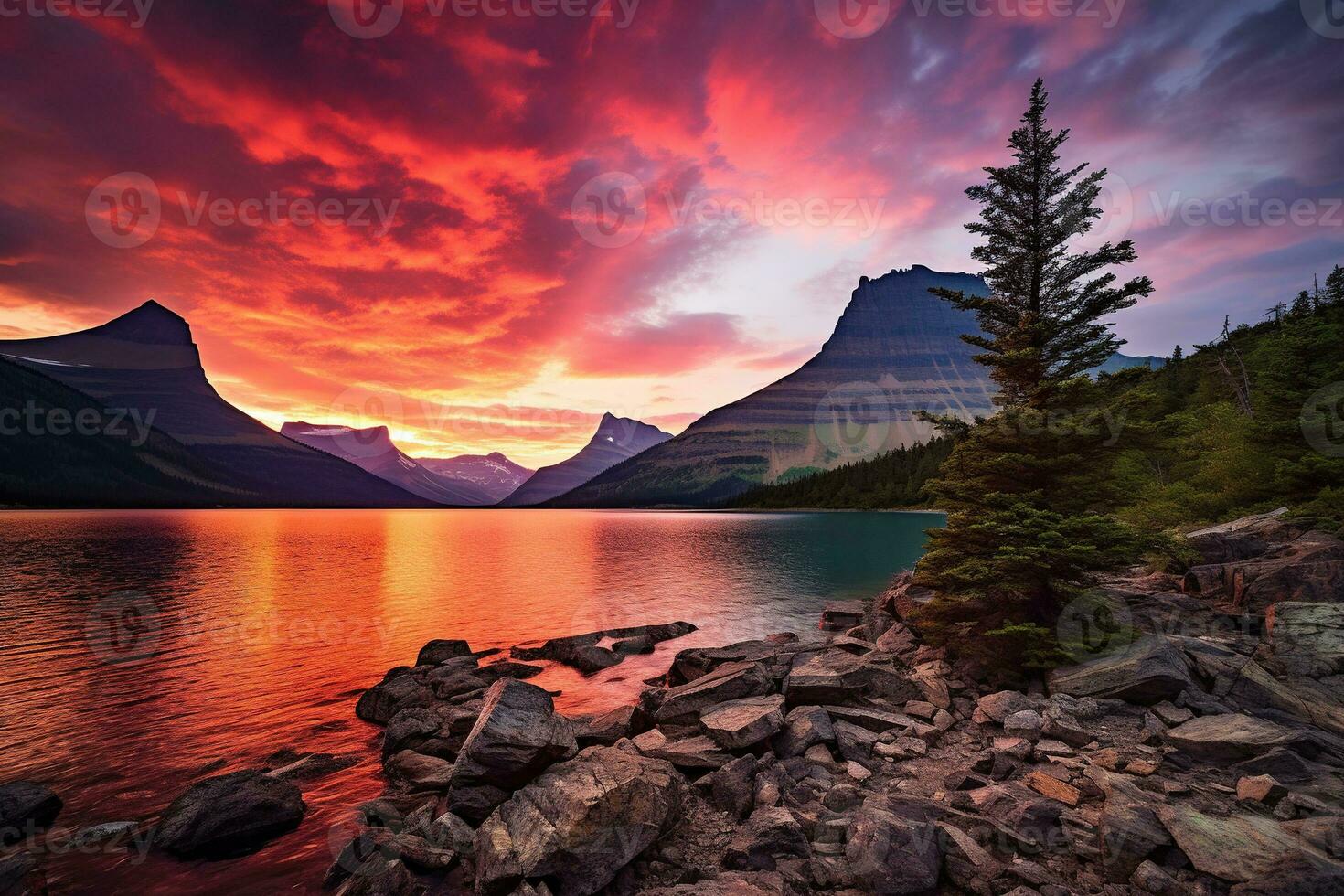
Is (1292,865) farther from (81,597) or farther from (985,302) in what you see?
(81,597)

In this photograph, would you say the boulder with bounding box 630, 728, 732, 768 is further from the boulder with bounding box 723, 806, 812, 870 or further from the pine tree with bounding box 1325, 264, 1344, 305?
the pine tree with bounding box 1325, 264, 1344, 305

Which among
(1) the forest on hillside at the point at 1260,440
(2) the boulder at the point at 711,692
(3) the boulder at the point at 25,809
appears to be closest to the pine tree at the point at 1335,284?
(1) the forest on hillside at the point at 1260,440

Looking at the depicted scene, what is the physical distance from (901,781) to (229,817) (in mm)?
15633

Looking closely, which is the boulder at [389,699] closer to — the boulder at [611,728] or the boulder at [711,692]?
the boulder at [611,728]

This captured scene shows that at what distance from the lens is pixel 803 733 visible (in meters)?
13.5

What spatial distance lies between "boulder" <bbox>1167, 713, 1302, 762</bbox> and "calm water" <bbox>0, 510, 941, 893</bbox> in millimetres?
17866

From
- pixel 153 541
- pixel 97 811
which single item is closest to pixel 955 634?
pixel 97 811

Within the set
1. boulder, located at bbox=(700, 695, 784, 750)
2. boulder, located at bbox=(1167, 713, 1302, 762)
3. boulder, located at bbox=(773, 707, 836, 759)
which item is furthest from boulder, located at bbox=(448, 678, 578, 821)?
boulder, located at bbox=(1167, 713, 1302, 762)

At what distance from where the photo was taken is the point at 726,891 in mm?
8188

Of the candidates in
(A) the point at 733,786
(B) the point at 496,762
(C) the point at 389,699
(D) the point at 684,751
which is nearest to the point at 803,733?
(A) the point at 733,786

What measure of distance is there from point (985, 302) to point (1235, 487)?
85.3 feet

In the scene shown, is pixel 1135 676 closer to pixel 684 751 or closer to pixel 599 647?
pixel 684 751

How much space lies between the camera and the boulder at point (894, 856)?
8.20 m

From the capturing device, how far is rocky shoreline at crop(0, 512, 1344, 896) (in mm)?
8305
